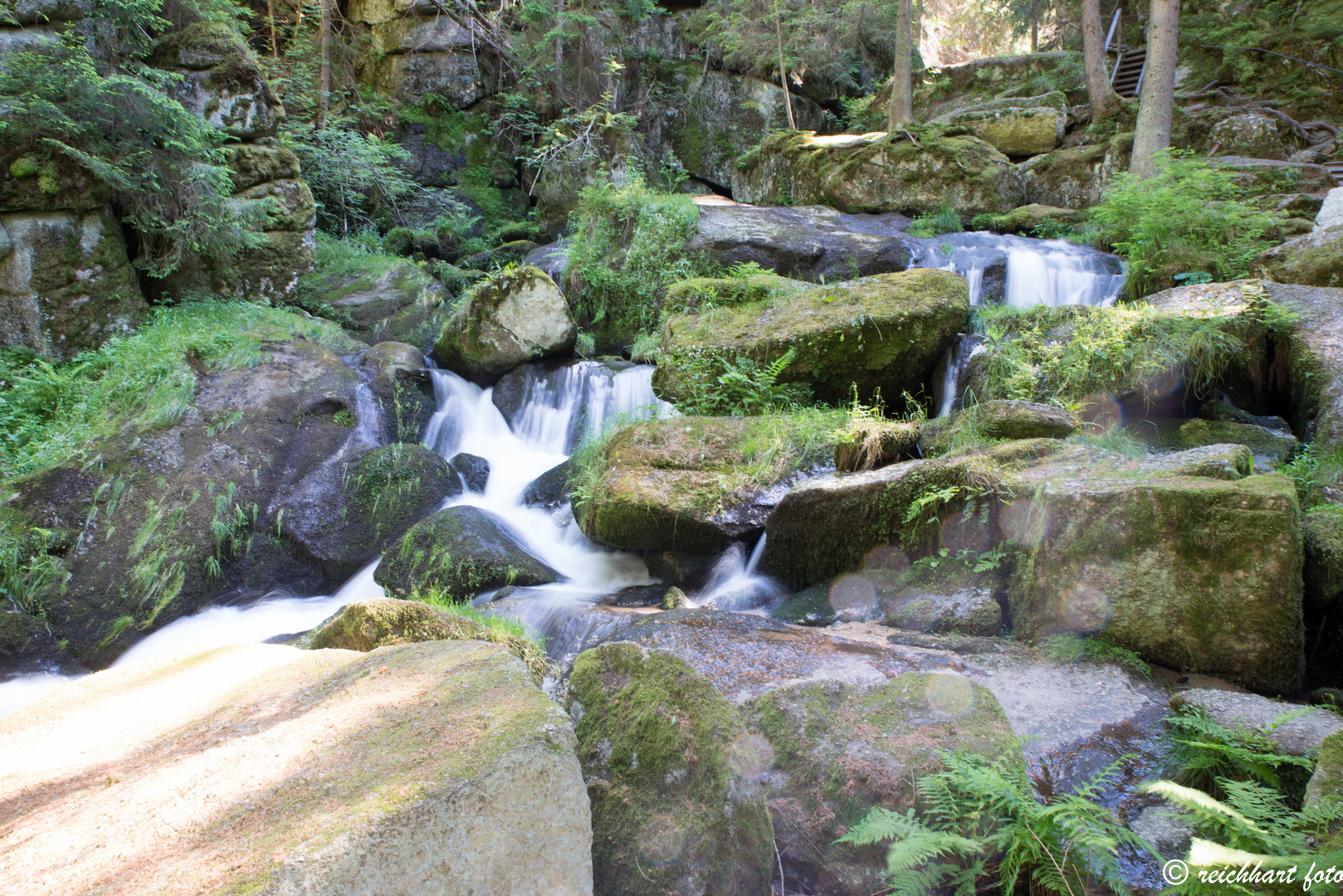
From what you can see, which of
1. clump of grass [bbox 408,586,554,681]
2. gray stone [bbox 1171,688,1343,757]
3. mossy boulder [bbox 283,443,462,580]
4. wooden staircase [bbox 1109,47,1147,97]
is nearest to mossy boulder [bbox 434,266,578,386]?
mossy boulder [bbox 283,443,462,580]

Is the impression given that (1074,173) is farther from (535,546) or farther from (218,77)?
(218,77)

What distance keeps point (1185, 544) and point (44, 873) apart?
15.3ft

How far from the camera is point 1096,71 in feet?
50.4

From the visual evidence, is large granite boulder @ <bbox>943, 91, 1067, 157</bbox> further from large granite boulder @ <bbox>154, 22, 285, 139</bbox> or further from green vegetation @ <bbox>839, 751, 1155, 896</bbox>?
green vegetation @ <bbox>839, 751, 1155, 896</bbox>

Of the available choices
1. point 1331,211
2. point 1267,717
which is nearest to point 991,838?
point 1267,717

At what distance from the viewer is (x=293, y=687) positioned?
2633 millimetres

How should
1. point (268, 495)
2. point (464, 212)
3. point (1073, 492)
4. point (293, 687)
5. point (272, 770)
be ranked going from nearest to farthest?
1. point (272, 770)
2. point (293, 687)
3. point (1073, 492)
4. point (268, 495)
5. point (464, 212)

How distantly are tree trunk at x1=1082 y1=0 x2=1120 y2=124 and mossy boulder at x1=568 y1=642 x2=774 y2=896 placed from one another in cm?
1762

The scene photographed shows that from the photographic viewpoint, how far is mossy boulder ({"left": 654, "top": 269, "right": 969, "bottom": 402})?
7.15 m

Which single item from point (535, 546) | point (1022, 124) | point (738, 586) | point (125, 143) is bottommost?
point (535, 546)

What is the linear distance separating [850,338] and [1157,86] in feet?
30.0

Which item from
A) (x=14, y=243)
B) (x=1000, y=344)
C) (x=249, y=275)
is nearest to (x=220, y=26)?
(x=249, y=275)

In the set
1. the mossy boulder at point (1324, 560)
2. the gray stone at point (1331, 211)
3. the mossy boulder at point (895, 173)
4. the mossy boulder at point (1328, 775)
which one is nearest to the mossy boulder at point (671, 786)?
the mossy boulder at point (1328, 775)

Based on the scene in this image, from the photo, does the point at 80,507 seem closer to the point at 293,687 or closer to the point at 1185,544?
the point at 293,687
